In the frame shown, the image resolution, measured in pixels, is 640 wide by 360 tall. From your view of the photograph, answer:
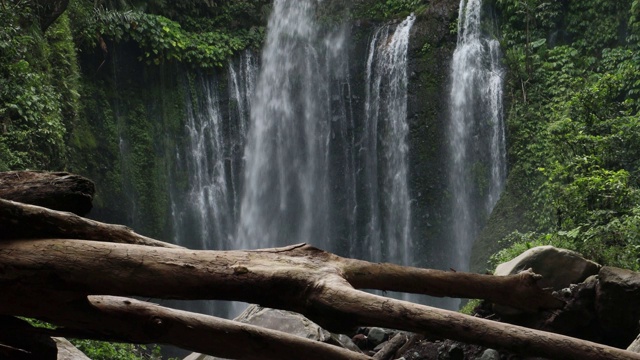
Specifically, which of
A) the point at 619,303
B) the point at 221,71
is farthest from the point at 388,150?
the point at 619,303

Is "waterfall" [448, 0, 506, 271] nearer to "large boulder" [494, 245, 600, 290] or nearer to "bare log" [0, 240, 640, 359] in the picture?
"large boulder" [494, 245, 600, 290]

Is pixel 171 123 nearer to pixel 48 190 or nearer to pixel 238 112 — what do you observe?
pixel 238 112

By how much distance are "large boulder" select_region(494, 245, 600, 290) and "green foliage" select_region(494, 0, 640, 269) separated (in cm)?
93

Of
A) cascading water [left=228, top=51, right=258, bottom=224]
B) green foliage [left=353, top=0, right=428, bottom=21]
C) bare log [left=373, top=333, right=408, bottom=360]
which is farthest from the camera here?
cascading water [left=228, top=51, right=258, bottom=224]

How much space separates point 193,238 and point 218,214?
95cm

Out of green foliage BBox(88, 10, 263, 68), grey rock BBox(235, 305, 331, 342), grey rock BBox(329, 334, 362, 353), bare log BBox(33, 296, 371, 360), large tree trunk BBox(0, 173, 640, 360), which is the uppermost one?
green foliage BBox(88, 10, 263, 68)

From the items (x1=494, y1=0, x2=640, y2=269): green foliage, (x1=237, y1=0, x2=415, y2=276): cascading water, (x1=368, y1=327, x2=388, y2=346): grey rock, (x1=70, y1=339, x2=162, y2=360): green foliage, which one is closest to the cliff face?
(x1=237, y1=0, x2=415, y2=276): cascading water

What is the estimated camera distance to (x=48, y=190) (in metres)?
3.44

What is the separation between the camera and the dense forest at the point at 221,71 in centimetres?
1069

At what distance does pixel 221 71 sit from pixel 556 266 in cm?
1395

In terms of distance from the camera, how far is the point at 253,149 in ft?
65.1

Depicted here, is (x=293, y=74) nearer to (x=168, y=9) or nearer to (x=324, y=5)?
(x=324, y=5)

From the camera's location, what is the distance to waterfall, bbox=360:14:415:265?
1789 centimetres

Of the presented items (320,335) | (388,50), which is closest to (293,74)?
(388,50)
